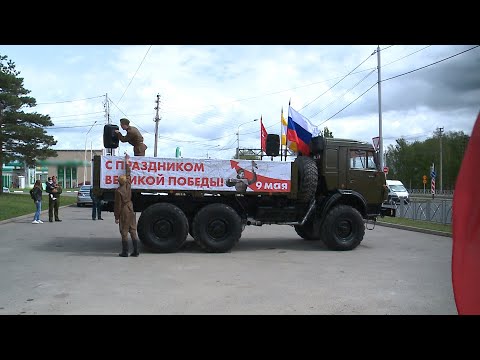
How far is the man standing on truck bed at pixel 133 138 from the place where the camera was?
11.5 meters

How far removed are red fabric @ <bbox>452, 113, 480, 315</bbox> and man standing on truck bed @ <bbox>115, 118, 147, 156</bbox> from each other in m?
10.1

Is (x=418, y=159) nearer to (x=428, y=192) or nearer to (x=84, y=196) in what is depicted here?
(x=428, y=192)

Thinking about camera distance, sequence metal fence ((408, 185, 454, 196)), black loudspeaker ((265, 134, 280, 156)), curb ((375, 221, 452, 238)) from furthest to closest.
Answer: metal fence ((408, 185, 454, 196)) → curb ((375, 221, 452, 238)) → black loudspeaker ((265, 134, 280, 156))

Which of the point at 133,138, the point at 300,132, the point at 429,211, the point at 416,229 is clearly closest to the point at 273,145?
the point at 300,132

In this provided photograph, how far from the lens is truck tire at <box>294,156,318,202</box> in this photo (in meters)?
11.7

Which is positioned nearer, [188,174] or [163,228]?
[163,228]

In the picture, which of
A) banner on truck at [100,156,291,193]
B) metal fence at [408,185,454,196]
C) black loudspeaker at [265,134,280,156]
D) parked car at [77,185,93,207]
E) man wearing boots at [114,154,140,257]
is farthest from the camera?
metal fence at [408,185,454,196]

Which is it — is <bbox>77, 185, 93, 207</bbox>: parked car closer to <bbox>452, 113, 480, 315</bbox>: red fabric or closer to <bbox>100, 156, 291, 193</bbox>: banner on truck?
<bbox>100, 156, 291, 193</bbox>: banner on truck

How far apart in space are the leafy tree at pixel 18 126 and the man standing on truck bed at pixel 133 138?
24343 millimetres

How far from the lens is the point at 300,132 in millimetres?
13539

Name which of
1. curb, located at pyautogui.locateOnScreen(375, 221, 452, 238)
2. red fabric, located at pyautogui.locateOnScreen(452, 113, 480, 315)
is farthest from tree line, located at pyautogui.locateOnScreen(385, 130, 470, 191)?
red fabric, located at pyautogui.locateOnScreen(452, 113, 480, 315)

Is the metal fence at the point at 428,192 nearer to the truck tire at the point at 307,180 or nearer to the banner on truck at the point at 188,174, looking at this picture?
the truck tire at the point at 307,180

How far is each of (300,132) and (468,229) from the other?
37.8 feet
